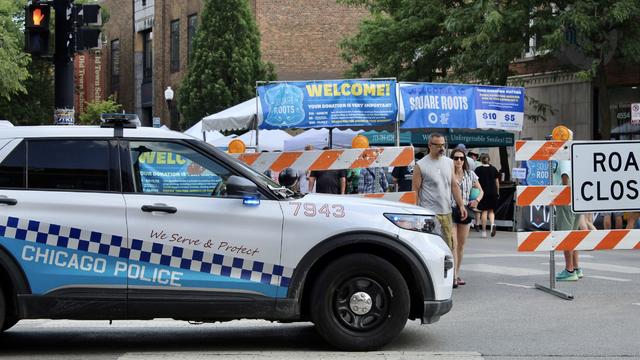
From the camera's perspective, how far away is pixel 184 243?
7176 mm

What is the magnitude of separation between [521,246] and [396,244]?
3.68 metres

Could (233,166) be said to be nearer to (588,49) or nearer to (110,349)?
(110,349)

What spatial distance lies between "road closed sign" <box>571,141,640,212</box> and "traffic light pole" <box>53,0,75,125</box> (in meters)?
8.19

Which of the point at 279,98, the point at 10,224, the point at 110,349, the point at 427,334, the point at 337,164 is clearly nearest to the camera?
the point at 10,224

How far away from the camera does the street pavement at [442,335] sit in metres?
7.40

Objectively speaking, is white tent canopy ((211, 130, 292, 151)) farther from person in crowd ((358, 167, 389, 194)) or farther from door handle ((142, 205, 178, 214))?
door handle ((142, 205, 178, 214))

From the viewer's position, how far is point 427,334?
838 cm

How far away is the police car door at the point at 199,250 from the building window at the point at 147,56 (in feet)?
148

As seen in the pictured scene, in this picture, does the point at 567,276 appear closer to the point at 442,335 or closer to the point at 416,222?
the point at 442,335

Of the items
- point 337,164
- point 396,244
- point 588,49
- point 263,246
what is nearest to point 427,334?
point 396,244

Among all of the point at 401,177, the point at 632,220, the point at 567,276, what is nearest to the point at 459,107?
the point at 401,177

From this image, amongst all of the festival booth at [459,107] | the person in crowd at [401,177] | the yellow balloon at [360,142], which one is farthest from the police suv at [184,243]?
the festival booth at [459,107]

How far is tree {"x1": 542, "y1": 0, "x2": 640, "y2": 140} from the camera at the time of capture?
23.7 m

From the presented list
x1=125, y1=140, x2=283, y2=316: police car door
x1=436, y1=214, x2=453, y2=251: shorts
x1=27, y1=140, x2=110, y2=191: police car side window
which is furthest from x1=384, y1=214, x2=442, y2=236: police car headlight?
x1=436, y1=214, x2=453, y2=251: shorts
